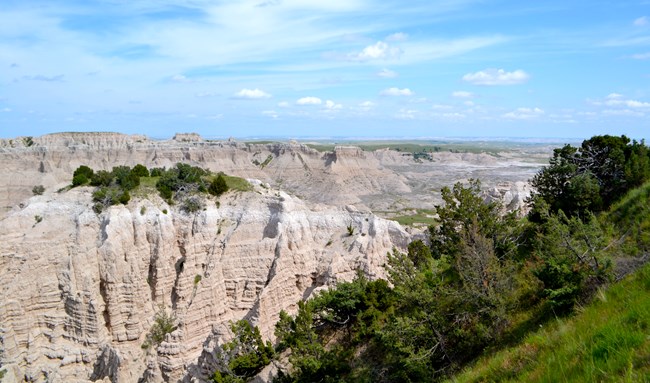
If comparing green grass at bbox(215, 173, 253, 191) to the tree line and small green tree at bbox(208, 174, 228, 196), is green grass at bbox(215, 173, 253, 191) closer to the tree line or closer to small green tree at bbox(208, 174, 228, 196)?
small green tree at bbox(208, 174, 228, 196)

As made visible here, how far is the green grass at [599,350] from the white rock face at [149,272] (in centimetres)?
1890

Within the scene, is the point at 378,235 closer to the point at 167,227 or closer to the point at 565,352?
the point at 167,227

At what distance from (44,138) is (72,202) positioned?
8277 cm

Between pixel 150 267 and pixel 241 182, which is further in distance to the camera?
pixel 241 182

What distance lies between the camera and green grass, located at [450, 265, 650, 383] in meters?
4.11

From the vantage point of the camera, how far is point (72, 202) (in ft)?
91.5

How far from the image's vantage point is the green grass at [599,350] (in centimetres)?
411

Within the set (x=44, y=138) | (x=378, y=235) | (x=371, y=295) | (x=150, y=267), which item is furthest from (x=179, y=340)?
(x=44, y=138)

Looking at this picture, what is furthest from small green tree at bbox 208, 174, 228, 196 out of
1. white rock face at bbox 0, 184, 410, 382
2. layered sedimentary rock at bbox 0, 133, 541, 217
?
layered sedimentary rock at bbox 0, 133, 541, 217

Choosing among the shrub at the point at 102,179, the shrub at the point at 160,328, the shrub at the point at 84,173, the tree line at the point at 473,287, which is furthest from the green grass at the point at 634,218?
the shrub at the point at 84,173

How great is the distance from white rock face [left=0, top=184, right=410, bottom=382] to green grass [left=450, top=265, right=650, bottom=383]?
1890cm

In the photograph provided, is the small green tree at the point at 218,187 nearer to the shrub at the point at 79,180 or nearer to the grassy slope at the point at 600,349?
the shrub at the point at 79,180

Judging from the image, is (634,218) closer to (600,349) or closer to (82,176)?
(600,349)

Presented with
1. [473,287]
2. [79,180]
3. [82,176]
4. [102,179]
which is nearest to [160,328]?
[102,179]
